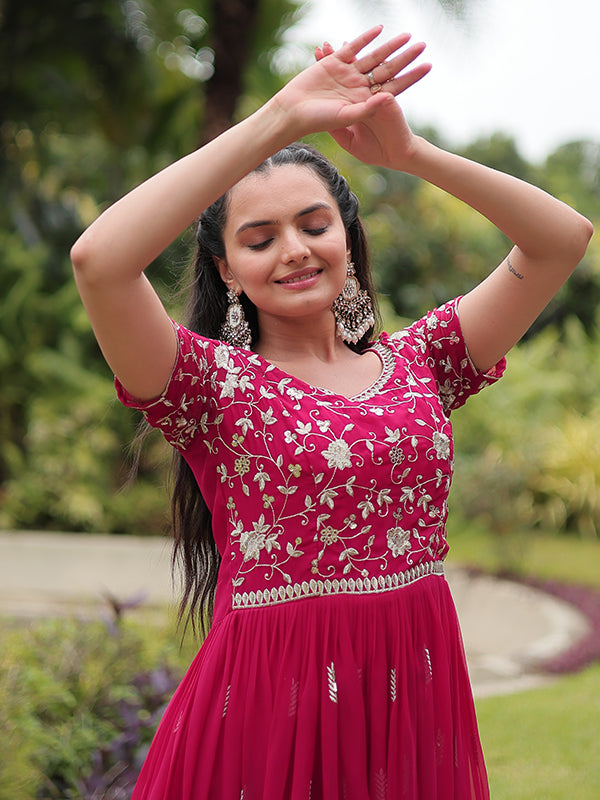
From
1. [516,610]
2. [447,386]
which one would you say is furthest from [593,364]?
[447,386]

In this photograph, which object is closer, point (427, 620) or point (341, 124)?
point (341, 124)

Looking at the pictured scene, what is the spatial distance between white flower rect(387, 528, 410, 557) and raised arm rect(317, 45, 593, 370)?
0.48 meters

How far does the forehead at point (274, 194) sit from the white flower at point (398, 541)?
0.64 metres

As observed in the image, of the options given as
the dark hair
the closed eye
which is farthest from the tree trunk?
the closed eye

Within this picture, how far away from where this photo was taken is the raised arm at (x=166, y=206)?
1.52 metres

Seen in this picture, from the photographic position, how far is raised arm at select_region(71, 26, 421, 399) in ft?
4.98

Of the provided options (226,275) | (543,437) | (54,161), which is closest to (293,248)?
(226,275)

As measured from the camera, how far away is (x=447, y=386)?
2107mm

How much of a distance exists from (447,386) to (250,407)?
554 mm

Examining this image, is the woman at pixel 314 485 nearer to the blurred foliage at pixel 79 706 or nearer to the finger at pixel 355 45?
the finger at pixel 355 45

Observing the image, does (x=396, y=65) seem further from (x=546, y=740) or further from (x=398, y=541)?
(x=546, y=740)

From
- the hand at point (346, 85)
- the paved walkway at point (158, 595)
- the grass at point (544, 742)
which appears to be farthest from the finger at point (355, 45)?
the paved walkway at point (158, 595)

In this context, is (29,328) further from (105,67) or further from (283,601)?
(283,601)

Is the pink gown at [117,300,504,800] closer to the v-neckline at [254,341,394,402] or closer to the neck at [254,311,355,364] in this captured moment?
the v-neckline at [254,341,394,402]
